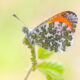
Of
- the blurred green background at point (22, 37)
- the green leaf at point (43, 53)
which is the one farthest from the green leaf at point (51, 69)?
the blurred green background at point (22, 37)

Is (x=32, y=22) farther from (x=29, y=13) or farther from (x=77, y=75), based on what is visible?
(x=77, y=75)

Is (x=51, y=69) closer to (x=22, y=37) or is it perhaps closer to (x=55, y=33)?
(x=55, y=33)

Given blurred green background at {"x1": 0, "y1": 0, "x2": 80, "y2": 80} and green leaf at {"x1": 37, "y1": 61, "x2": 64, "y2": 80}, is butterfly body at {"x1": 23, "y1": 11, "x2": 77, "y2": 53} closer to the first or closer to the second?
green leaf at {"x1": 37, "y1": 61, "x2": 64, "y2": 80}

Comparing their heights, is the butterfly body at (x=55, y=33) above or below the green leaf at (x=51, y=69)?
above

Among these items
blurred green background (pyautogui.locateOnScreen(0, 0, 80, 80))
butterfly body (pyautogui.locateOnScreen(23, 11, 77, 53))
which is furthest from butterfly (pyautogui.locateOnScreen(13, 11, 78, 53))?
blurred green background (pyautogui.locateOnScreen(0, 0, 80, 80))

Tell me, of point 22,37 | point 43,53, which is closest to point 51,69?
point 43,53

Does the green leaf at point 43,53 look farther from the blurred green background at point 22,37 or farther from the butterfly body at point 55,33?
the blurred green background at point 22,37
